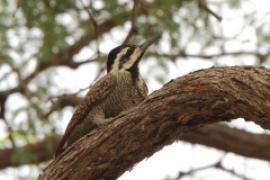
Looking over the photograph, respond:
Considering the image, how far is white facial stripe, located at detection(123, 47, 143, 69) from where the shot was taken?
5430mm

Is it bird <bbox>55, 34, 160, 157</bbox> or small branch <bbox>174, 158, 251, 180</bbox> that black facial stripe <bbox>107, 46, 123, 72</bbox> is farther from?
small branch <bbox>174, 158, 251, 180</bbox>

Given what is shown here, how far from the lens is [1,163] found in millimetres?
7242

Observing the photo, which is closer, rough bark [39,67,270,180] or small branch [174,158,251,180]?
rough bark [39,67,270,180]

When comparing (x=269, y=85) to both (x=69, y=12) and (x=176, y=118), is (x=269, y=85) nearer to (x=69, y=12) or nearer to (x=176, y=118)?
(x=176, y=118)

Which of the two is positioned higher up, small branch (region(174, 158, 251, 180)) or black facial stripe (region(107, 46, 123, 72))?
black facial stripe (region(107, 46, 123, 72))

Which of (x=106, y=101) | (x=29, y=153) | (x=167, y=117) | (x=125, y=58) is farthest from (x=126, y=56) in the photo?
(x=29, y=153)

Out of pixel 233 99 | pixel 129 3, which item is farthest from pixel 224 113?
pixel 129 3

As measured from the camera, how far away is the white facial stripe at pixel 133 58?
543 centimetres

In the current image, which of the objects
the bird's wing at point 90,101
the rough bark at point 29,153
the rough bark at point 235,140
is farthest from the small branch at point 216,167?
the bird's wing at point 90,101

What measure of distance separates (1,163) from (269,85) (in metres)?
3.89

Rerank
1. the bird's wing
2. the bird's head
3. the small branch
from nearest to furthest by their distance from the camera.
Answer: the bird's wing
the bird's head
the small branch

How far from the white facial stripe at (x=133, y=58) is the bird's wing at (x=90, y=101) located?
253mm

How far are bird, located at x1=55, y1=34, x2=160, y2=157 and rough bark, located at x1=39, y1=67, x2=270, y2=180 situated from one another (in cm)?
34

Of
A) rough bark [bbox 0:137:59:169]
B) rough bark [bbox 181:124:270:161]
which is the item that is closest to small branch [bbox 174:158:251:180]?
rough bark [bbox 181:124:270:161]
